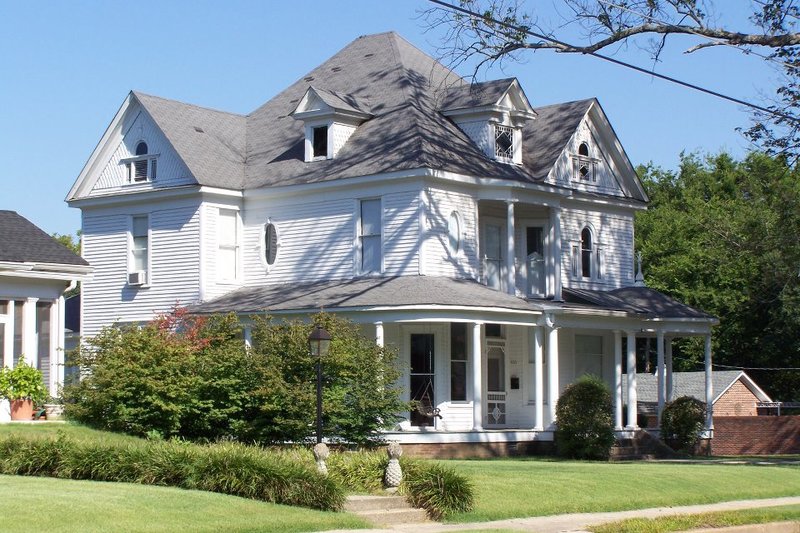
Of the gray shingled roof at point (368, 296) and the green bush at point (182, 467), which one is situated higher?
the gray shingled roof at point (368, 296)

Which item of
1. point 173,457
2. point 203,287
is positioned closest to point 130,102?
point 203,287

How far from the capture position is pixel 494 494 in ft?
68.7

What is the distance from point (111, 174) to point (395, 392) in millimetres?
16486

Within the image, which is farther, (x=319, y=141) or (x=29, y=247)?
(x=319, y=141)

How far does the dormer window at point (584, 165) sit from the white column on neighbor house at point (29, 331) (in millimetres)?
17798

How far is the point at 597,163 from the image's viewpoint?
41656mm

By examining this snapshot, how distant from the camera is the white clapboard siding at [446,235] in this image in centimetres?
3597

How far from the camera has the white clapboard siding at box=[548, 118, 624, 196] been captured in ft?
131

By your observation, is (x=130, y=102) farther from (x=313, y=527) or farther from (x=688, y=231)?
(x=688, y=231)

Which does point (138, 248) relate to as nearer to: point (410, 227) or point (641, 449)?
point (410, 227)

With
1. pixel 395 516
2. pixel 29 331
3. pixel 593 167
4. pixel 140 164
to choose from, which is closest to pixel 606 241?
pixel 593 167

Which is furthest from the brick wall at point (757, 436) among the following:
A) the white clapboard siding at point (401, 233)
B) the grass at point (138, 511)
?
the grass at point (138, 511)

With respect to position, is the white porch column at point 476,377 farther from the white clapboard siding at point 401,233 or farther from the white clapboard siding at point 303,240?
the white clapboard siding at point 303,240

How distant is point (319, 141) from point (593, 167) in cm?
895
